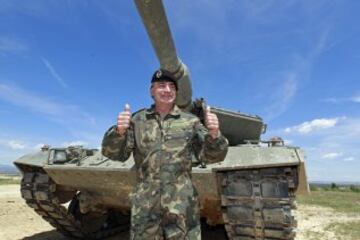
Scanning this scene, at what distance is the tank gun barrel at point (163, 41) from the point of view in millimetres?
5543

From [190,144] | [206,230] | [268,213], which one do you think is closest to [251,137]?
[206,230]

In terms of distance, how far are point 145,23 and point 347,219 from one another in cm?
927

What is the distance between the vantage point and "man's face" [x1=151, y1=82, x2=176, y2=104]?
128 inches

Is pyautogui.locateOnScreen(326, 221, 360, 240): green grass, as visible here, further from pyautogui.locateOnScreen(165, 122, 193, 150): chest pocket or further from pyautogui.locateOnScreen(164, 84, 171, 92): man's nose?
pyautogui.locateOnScreen(164, 84, 171, 92): man's nose

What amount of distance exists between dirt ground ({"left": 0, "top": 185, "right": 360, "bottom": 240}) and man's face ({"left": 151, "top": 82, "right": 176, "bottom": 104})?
267 inches

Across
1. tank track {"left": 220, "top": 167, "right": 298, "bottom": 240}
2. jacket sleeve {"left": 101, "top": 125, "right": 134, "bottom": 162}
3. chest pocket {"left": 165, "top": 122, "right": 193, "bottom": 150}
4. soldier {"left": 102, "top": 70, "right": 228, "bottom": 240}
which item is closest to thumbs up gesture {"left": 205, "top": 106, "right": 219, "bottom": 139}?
soldier {"left": 102, "top": 70, "right": 228, "bottom": 240}

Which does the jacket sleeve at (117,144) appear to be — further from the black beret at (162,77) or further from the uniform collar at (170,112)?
the black beret at (162,77)

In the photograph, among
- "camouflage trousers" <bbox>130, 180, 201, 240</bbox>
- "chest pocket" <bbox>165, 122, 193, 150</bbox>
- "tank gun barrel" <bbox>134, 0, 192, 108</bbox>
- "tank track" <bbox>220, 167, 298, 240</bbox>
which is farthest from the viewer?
"tank track" <bbox>220, 167, 298, 240</bbox>

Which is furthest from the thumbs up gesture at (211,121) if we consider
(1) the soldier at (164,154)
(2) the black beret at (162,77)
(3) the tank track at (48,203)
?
(3) the tank track at (48,203)

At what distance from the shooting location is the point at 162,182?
9.93ft

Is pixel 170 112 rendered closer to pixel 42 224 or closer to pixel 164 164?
pixel 164 164

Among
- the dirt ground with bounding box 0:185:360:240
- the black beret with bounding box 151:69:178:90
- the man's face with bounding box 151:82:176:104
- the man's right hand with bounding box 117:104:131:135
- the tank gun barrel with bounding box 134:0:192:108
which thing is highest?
the tank gun barrel with bounding box 134:0:192:108

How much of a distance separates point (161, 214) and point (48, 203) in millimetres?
5964

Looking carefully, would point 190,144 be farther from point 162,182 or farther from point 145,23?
point 145,23
